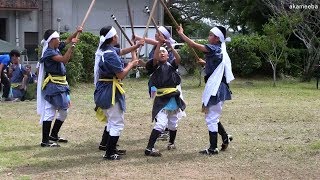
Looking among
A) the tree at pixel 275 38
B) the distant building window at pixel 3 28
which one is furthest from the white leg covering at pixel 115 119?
the distant building window at pixel 3 28

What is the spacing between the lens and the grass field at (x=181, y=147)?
665 centimetres

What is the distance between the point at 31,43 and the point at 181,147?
2004 cm

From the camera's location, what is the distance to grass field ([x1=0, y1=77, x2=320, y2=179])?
6652mm

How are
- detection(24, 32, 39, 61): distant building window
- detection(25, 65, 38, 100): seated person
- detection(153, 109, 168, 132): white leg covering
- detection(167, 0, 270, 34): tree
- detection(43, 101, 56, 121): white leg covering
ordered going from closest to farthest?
detection(153, 109, 168, 132): white leg covering, detection(43, 101, 56, 121): white leg covering, detection(25, 65, 38, 100): seated person, detection(167, 0, 270, 34): tree, detection(24, 32, 39, 61): distant building window

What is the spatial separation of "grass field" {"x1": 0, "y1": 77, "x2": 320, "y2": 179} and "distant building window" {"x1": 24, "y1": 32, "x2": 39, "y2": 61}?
42.1 feet

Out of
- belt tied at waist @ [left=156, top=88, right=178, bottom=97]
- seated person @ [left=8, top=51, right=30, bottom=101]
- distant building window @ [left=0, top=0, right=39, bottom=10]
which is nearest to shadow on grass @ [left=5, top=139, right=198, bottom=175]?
belt tied at waist @ [left=156, top=88, right=178, bottom=97]

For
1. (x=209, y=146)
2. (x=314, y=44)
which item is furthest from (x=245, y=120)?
(x=314, y=44)

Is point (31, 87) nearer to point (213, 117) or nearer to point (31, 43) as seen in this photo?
point (213, 117)

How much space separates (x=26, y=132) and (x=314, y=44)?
16070mm

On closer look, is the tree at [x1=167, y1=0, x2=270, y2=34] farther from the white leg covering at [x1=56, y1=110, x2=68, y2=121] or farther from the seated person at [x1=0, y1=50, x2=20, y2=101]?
the white leg covering at [x1=56, y1=110, x2=68, y2=121]

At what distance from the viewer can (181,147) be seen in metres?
8.30

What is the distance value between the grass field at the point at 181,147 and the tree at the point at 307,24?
8.87 metres

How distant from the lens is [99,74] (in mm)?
7473

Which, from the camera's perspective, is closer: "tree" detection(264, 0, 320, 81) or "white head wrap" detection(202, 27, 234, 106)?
"white head wrap" detection(202, 27, 234, 106)
